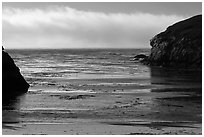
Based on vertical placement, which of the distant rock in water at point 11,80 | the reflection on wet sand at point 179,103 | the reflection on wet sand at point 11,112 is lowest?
the reflection on wet sand at point 179,103

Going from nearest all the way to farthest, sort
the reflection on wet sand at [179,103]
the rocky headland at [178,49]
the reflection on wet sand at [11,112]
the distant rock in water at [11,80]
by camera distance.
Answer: the reflection on wet sand at [11,112]
the reflection on wet sand at [179,103]
the distant rock in water at [11,80]
the rocky headland at [178,49]

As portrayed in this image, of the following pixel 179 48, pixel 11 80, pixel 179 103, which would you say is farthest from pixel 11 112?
pixel 179 48

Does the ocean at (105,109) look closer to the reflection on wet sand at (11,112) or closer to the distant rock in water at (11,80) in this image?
the reflection on wet sand at (11,112)

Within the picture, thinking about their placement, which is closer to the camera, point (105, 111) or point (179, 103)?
point (105, 111)

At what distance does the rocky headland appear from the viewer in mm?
88750

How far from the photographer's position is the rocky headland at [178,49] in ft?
291

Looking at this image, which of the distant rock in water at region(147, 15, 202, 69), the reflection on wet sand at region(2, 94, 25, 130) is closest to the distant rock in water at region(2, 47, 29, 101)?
the reflection on wet sand at region(2, 94, 25, 130)

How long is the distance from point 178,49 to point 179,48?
0.78m

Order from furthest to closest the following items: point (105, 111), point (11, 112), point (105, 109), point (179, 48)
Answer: point (179, 48) < point (105, 109) < point (105, 111) < point (11, 112)

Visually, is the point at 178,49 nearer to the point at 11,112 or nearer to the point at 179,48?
the point at 179,48

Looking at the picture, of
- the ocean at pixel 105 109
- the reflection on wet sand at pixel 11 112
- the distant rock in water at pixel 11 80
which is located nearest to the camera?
the ocean at pixel 105 109

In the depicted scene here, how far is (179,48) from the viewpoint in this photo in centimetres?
9662

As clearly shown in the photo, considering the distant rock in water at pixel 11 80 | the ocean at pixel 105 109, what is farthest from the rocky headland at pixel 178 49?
the distant rock in water at pixel 11 80

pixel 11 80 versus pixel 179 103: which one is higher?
pixel 11 80
